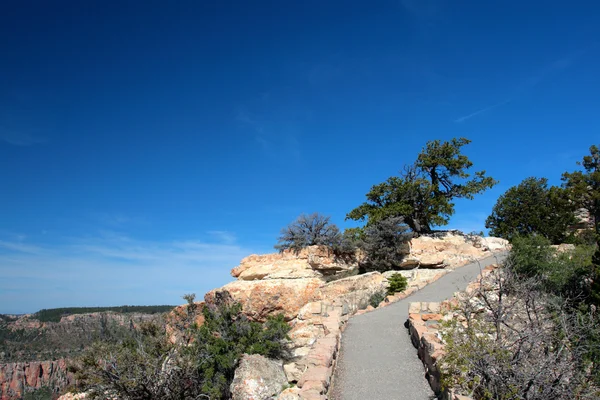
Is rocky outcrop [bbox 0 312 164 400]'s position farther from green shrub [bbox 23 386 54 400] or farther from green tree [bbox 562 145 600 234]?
green tree [bbox 562 145 600 234]

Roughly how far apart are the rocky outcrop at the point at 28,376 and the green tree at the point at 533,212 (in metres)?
70.1

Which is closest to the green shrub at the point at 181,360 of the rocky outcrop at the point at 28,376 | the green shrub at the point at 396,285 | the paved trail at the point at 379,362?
the paved trail at the point at 379,362

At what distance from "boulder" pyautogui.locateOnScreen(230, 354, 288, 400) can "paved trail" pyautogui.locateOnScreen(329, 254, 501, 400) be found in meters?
1.33

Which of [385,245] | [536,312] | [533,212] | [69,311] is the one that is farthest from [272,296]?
[69,311]

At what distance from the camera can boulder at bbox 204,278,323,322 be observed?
17.0 metres

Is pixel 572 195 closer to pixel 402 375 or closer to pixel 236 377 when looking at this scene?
pixel 402 375

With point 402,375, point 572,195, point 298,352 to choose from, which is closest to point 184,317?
point 298,352

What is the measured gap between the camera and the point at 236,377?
8.58 m

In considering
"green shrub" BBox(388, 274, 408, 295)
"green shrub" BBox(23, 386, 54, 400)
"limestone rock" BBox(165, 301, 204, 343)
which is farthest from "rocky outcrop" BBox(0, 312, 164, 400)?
"green shrub" BBox(388, 274, 408, 295)

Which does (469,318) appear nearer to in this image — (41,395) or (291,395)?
(291,395)

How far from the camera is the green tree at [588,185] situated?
29094mm

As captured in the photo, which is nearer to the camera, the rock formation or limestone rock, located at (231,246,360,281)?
the rock formation

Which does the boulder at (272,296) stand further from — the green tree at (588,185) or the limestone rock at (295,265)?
the green tree at (588,185)

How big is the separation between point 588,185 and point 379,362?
1243 inches
